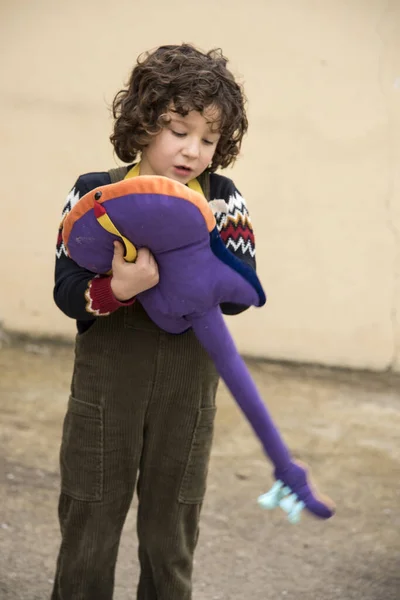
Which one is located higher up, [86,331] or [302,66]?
[302,66]

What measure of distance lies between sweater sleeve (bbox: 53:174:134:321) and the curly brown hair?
0.41 feet

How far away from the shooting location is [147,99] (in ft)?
5.69

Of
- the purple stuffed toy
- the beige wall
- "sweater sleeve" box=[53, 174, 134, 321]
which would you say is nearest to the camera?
the purple stuffed toy

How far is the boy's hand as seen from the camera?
1592mm

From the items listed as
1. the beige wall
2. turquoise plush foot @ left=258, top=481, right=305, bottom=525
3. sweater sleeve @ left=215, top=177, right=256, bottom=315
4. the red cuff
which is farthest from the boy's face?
the beige wall

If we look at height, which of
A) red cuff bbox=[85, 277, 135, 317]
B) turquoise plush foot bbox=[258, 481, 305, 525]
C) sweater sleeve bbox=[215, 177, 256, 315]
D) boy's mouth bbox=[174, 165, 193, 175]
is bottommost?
turquoise plush foot bbox=[258, 481, 305, 525]

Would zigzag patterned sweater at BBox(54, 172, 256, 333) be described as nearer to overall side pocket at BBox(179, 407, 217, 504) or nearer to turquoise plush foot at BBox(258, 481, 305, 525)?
overall side pocket at BBox(179, 407, 217, 504)

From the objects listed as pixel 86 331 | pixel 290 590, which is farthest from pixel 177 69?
pixel 290 590

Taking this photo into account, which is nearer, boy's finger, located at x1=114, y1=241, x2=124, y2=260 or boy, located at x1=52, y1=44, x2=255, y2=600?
boy's finger, located at x1=114, y1=241, x2=124, y2=260

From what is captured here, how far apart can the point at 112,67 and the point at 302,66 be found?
3.00ft

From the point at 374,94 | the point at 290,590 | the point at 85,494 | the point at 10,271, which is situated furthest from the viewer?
the point at 10,271

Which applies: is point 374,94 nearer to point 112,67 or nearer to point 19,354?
point 112,67

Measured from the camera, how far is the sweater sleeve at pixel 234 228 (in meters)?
1.81

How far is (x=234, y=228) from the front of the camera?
1819 millimetres
